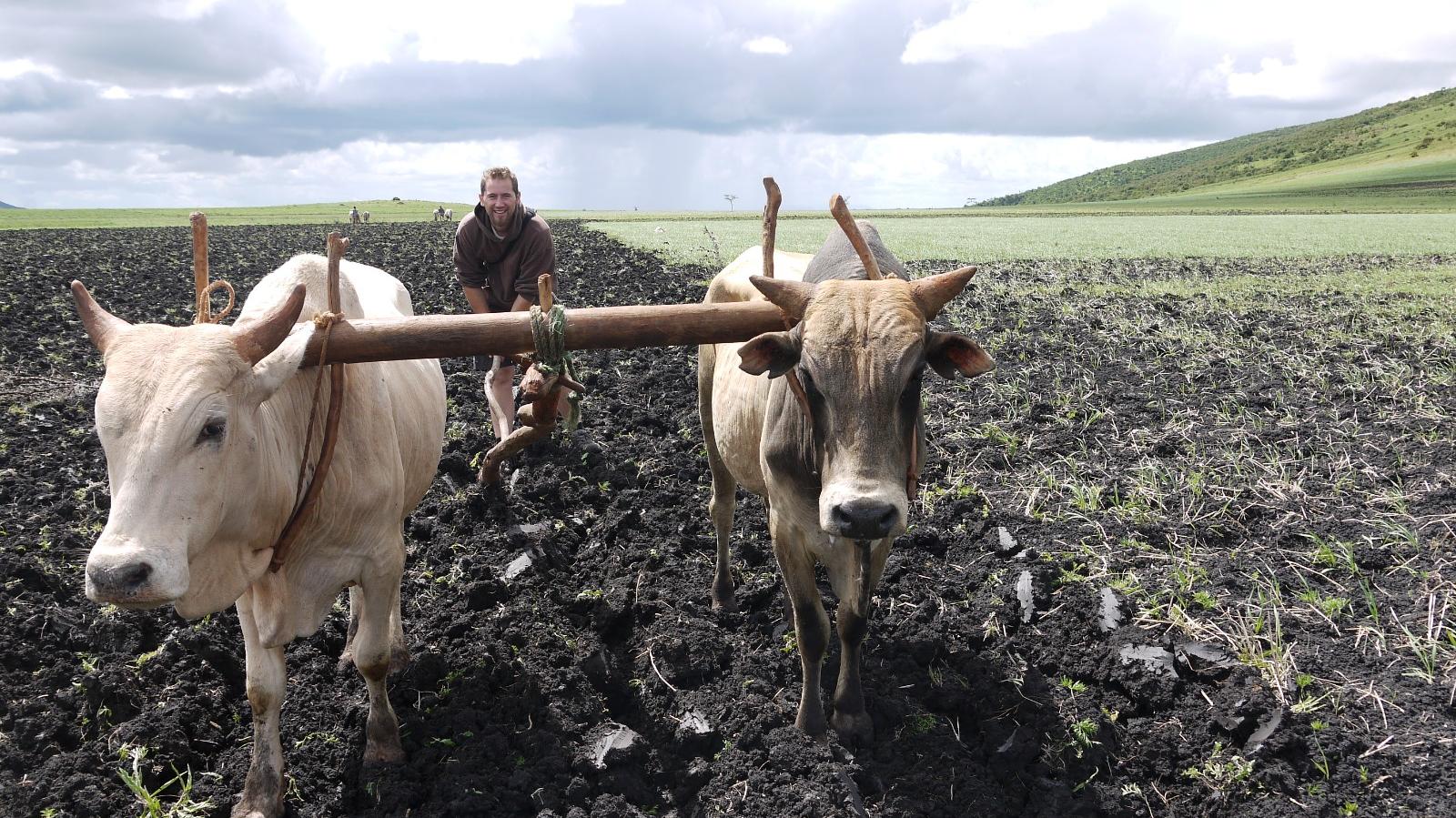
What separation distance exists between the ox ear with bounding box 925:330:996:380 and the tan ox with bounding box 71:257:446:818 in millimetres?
2220

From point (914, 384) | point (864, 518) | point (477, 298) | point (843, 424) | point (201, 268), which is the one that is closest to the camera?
point (864, 518)

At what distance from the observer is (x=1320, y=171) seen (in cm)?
10244

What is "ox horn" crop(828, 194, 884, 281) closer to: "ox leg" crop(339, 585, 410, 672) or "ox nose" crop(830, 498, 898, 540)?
"ox nose" crop(830, 498, 898, 540)

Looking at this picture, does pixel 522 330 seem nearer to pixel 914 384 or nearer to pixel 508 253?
pixel 914 384

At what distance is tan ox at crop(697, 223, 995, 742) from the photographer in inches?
125

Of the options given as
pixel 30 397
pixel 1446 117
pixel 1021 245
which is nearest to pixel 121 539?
pixel 30 397

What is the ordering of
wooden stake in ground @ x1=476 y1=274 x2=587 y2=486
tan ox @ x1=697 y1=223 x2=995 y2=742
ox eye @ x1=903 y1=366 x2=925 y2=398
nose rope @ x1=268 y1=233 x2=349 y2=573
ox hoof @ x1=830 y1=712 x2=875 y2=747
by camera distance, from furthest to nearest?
ox hoof @ x1=830 y1=712 x2=875 y2=747
wooden stake in ground @ x1=476 y1=274 x2=587 y2=486
nose rope @ x1=268 y1=233 x2=349 y2=573
ox eye @ x1=903 y1=366 x2=925 y2=398
tan ox @ x1=697 y1=223 x2=995 y2=742

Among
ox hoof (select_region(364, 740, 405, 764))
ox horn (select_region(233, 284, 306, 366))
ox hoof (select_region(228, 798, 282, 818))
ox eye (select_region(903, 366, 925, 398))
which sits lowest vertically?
ox hoof (select_region(228, 798, 282, 818))

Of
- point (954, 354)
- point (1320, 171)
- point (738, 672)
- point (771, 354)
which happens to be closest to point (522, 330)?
point (771, 354)

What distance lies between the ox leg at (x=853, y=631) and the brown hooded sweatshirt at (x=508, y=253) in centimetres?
410

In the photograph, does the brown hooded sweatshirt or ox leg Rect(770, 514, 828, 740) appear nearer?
ox leg Rect(770, 514, 828, 740)

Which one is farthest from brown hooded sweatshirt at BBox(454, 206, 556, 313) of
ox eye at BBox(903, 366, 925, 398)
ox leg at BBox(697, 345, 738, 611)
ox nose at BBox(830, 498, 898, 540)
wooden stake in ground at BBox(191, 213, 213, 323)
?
ox nose at BBox(830, 498, 898, 540)

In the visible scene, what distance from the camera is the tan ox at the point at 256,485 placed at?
287 cm

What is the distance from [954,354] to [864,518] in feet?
2.49
